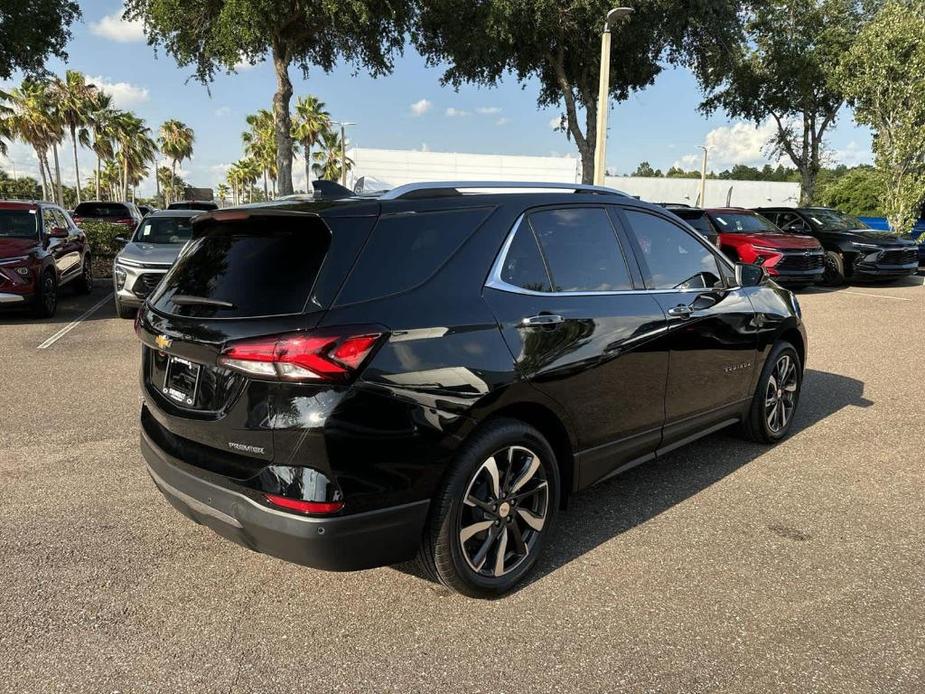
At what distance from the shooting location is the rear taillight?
2.47 metres

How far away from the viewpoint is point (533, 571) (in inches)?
128

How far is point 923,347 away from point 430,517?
837cm

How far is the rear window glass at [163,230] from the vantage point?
11219mm

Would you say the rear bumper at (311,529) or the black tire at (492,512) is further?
the black tire at (492,512)

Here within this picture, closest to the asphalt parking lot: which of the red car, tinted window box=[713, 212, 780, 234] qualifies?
the red car

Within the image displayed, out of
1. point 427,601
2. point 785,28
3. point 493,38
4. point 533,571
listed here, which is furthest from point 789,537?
point 785,28

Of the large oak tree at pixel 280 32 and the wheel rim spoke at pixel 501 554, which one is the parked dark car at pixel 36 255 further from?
the wheel rim spoke at pixel 501 554

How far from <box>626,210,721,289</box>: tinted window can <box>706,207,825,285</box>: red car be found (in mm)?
9759

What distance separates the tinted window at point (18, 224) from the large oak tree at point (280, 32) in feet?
25.6

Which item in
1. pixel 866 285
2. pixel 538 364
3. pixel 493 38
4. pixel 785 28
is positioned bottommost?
pixel 866 285

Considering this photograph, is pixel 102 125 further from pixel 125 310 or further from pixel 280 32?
pixel 125 310

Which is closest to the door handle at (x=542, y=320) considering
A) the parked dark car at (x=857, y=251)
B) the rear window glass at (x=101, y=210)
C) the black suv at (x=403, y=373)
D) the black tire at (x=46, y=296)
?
the black suv at (x=403, y=373)

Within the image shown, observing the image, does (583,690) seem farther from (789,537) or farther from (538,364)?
(789,537)

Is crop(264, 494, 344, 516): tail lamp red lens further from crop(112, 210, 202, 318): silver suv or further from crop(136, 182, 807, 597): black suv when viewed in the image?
crop(112, 210, 202, 318): silver suv
